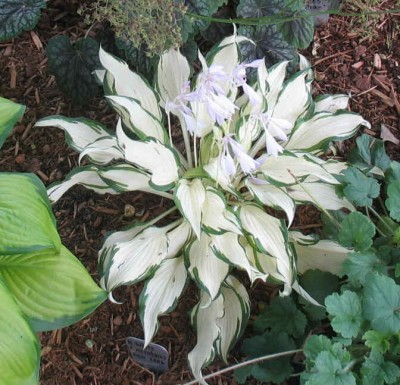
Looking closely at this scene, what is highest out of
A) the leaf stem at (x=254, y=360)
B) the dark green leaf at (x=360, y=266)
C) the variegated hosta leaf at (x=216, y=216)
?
the variegated hosta leaf at (x=216, y=216)

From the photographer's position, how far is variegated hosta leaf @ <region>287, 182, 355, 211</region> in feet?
5.06

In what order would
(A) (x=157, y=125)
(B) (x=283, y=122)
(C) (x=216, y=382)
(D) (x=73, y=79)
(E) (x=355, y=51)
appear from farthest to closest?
(E) (x=355, y=51) < (D) (x=73, y=79) < (C) (x=216, y=382) < (A) (x=157, y=125) < (B) (x=283, y=122)

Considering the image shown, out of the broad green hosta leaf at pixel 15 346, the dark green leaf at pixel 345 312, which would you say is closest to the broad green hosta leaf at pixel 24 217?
the broad green hosta leaf at pixel 15 346

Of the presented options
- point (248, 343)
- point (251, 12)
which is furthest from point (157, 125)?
point (248, 343)

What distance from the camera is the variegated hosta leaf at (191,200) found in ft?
4.34

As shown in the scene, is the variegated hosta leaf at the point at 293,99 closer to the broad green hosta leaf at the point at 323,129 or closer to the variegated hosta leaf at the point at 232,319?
the broad green hosta leaf at the point at 323,129

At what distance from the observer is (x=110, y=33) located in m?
1.80

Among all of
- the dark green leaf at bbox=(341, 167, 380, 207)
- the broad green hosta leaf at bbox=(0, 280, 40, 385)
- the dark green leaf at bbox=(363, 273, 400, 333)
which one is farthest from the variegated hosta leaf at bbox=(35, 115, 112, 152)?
the dark green leaf at bbox=(363, 273, 400, 333)

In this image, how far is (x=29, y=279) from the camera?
1327 mm

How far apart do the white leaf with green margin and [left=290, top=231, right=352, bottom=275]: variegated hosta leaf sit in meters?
0.24

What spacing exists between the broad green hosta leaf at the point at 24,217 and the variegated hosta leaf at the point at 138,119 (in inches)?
10.8

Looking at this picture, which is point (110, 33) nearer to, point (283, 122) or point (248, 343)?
point (283, 122)

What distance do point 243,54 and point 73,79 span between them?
0.50 metres

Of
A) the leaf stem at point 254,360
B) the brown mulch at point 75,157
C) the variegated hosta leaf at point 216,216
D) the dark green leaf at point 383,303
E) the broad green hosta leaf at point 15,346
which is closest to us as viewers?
the broad green hosta leaf at point 15,346
